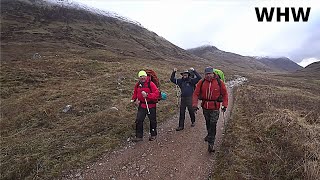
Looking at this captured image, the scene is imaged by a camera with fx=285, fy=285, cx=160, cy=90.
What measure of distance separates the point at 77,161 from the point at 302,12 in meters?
18.7

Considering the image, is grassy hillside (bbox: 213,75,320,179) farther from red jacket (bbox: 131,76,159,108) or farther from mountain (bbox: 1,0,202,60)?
mountain (bbox: 1,0,202,60)

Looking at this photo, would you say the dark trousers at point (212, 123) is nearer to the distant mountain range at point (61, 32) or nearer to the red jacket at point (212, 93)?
the red jacket at point (212, 93)

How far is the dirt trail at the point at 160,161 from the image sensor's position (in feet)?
26.7

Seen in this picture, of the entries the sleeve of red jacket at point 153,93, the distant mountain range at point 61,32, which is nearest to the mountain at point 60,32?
the distant mountain range at point 61,32

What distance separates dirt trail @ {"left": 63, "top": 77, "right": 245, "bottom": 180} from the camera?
8141 millimetres

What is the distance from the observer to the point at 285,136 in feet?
31.8

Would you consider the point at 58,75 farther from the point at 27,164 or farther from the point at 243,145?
the point at 243,145

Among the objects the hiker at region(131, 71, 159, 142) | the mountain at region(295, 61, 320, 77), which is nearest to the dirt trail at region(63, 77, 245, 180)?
the hiker at region(131, 71, 159, 142)

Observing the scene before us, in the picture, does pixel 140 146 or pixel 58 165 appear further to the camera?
pixel 140 146

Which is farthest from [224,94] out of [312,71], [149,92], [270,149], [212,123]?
[312,71]

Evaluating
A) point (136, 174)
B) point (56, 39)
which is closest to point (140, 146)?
point (136, 174)

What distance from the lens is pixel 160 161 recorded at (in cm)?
883

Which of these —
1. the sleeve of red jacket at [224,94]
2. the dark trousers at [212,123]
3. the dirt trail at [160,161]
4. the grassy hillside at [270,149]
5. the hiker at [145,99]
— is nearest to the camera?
the grassy hillside at [270,149]

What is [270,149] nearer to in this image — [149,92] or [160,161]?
[160,161]
